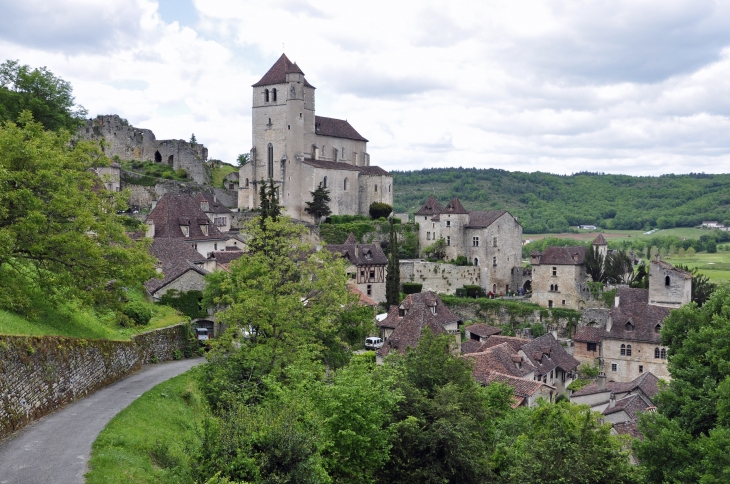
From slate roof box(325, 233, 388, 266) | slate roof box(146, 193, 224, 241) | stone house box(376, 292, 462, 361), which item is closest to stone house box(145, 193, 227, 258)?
slate roof box(146, 193, 224, 241)

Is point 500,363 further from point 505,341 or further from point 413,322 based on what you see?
point 505,341

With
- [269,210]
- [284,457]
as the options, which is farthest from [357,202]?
[284,457]

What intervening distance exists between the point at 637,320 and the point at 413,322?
65.3 feet

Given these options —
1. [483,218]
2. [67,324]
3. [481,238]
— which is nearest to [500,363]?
[67,324]

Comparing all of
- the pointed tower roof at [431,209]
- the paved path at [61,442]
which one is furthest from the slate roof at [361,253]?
the paved path at [61,442]

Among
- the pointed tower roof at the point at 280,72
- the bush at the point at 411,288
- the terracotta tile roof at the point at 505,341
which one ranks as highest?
the pointed tower roof at the point at 280,72

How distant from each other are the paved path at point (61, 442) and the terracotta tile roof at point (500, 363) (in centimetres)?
2226

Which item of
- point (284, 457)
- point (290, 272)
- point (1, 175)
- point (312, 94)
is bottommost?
point (284, 457)

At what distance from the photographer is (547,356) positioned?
175 feet

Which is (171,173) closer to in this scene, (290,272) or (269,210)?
(269,210)

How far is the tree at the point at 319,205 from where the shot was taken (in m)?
80.4

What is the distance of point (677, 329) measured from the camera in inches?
1235

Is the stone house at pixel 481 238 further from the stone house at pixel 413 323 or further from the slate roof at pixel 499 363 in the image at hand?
the slate roof at pixel 499 363

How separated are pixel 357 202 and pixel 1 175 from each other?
66.6 meters
